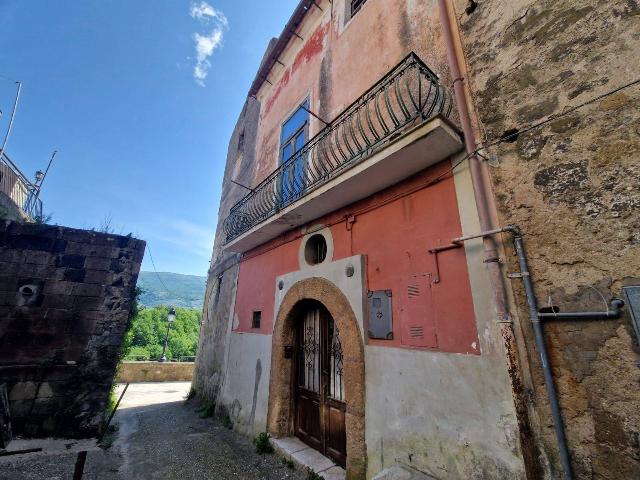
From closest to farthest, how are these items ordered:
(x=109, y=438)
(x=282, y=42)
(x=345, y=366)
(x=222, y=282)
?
1. (x=345, y=366)
2. (x=109, y=438)
3. (x=282, y=42)
4. (x=222, y=282)

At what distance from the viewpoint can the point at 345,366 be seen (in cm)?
393

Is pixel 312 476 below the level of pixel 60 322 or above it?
below

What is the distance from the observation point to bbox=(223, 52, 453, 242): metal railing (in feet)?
11.7

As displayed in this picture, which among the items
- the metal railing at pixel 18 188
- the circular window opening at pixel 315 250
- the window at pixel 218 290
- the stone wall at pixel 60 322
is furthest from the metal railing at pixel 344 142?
the metal railing at pixel 18 188

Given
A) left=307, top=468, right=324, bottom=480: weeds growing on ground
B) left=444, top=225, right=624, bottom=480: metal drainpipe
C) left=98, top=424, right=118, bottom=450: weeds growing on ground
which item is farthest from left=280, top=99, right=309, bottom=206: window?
left=98, top=424, right=118, bottom=450: weeds growing on ground

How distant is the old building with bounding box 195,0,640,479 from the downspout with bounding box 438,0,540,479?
0.05 feet

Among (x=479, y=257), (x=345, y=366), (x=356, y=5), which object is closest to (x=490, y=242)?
(x=479, y=257)

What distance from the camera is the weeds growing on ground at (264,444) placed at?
4949 mm

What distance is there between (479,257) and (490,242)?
0.64ft

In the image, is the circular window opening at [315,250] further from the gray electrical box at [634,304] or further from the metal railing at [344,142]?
the gray electrical box at [634,304]

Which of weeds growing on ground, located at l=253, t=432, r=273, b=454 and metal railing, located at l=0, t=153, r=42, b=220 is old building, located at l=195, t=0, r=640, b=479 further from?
metal railing, located at l=0, t=153, r=42, b=220

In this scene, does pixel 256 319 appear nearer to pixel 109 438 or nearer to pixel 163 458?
pixel 163 458

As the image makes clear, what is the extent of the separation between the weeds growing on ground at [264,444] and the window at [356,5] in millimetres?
8332

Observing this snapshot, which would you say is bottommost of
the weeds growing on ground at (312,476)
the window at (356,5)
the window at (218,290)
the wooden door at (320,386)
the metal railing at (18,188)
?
the weeds growing on ground at (312,476)
